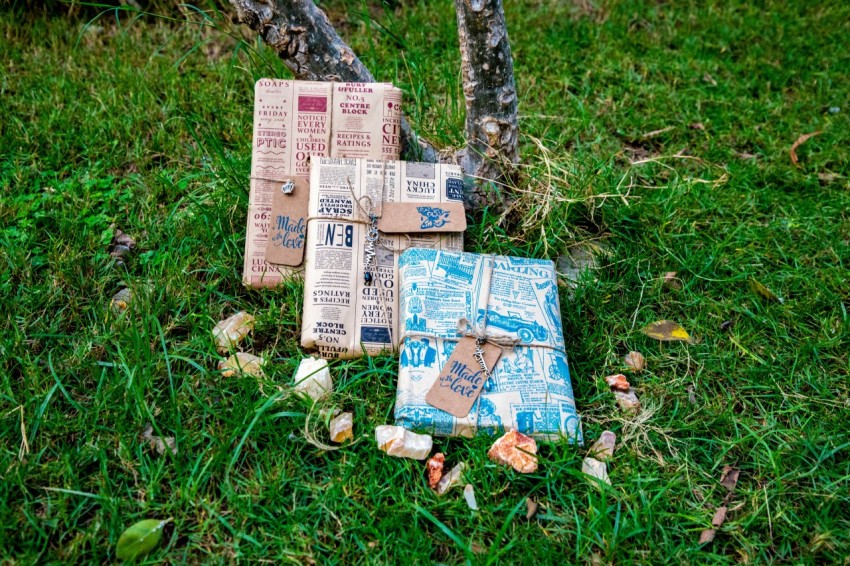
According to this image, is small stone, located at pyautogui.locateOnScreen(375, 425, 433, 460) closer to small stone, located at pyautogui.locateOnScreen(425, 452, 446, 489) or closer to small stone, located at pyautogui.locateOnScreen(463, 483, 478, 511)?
small stone, located at pyautogui.locateOnScreen(425, 452, 446, 489)

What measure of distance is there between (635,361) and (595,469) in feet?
1.62

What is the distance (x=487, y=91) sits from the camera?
97.8 inches

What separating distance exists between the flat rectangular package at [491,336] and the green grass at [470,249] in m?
0.10

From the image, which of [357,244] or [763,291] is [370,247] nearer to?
[357,244]

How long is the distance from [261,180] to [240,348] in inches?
24.7

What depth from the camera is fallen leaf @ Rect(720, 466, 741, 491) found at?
6.48ft

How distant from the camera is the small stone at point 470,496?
1.84 metres

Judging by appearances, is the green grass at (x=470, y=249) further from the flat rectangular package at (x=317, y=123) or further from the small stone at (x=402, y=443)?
the flat rectangular package at (x=317, y=123)

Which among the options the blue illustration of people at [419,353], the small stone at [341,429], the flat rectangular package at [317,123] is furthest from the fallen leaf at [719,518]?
the flat rectangular package at [317,123]

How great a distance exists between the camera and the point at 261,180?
8.15 feet

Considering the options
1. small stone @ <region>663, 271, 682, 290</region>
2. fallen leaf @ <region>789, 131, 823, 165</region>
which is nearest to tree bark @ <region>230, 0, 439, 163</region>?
small stone @ <region>663, 271, 682, 290</region>

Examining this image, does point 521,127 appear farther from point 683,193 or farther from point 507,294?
point 507,294

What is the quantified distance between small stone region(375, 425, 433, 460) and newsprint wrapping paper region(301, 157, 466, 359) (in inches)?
13.9

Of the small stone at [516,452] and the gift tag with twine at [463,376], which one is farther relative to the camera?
the gift tag with twine at [463,376]
